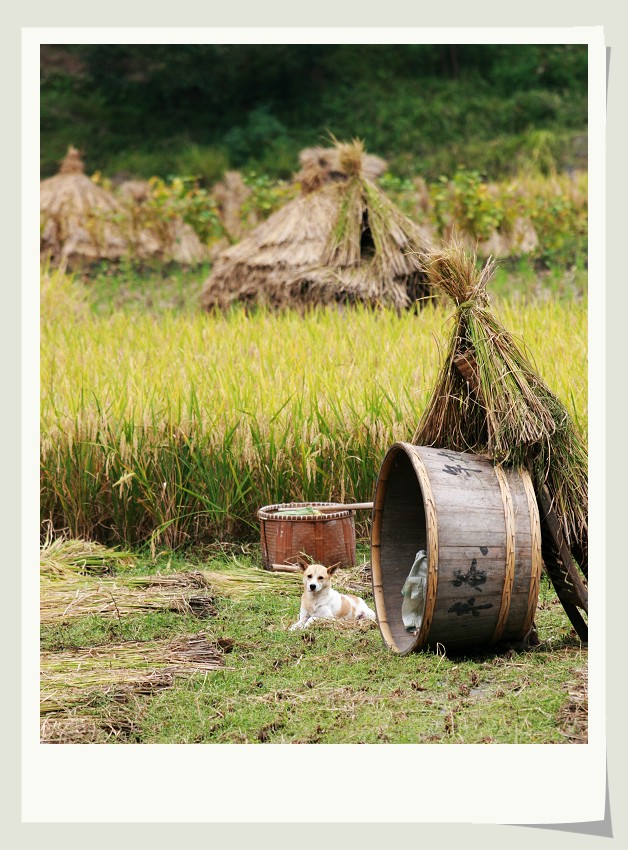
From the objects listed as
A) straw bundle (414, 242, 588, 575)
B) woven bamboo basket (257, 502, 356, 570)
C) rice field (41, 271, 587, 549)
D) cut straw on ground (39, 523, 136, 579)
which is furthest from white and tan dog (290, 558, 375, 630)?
cut straw on ground (39, 523, 136, 579)

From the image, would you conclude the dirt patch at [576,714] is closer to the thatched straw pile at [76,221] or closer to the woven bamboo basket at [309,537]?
the woven bamboo basket at [309,537]


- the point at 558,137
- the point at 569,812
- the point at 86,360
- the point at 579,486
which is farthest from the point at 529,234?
the point at 569,812

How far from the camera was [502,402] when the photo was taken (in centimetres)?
347

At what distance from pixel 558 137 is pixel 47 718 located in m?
13.0

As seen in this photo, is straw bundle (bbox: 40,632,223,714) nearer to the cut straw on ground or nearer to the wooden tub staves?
the wooden tub staves

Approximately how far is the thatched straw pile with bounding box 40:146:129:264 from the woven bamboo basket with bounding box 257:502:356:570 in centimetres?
703

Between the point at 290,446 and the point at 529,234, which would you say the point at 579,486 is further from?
the point at 529,234

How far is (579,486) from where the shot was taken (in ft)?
11.8

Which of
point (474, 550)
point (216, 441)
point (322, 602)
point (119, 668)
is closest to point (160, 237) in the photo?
point (216, 441)

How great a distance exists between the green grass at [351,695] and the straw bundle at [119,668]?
55 mm

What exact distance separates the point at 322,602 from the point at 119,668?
2.73ft

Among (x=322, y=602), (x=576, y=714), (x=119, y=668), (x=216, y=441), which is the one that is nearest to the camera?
(x=576, y=714)

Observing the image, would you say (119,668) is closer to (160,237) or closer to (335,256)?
(335,256)

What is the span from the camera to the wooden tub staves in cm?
332
